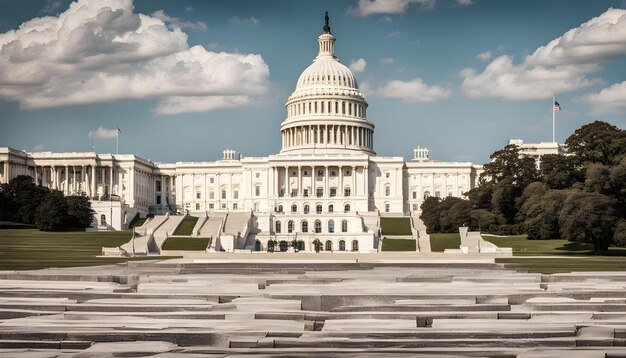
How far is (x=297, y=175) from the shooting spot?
550 ft

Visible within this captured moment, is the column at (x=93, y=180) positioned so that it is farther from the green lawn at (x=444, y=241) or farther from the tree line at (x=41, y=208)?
the green lawn at (x=444, y=241)

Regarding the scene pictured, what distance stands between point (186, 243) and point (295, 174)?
61481mm

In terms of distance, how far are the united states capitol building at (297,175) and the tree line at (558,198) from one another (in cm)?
2270

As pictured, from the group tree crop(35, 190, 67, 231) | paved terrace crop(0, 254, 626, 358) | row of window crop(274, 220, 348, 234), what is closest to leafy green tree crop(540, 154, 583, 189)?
row of window crop(274, 220, 348, 234)

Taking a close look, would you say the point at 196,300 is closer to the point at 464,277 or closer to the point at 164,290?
the point at 164,290

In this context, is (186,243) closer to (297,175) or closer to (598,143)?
(598,143)

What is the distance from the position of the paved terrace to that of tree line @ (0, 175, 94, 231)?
79692 mm

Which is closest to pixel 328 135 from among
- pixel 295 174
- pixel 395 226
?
pixel 295 174

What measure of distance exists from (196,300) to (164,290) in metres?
3.99

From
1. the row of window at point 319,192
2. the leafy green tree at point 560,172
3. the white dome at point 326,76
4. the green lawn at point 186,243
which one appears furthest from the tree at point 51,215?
the white dome at point 326,76

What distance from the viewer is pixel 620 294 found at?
34.8 metres

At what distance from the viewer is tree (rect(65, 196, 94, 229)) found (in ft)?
421

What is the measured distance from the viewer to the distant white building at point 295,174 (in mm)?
161625

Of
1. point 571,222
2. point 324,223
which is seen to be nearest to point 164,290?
point 571,222
